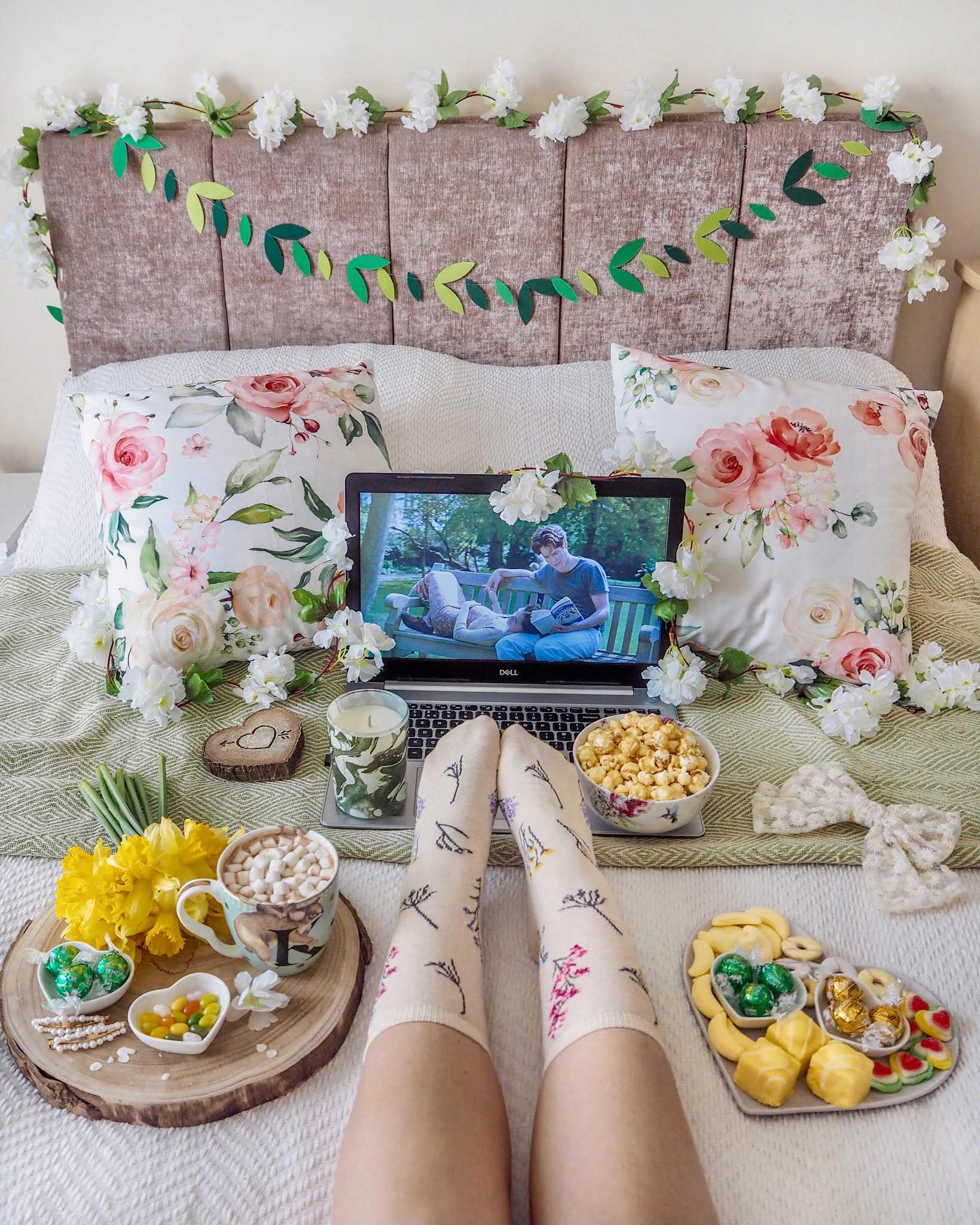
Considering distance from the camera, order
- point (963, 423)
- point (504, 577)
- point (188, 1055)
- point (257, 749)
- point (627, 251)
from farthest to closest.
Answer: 1. point (963, 423)
2. point (627, 251)
3. point (504, 577)
4. point (257, 749)
5. point (188, 1055)

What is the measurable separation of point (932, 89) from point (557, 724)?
1.44 m

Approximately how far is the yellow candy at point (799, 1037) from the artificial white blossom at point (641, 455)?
78cm

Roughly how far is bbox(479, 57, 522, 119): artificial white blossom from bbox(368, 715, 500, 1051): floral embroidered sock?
117cm

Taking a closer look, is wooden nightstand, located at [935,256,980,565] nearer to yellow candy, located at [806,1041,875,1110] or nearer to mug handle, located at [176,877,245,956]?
yellow candy, located at [806,1041,875,1110]

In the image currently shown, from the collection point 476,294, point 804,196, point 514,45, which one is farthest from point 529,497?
point 514,45

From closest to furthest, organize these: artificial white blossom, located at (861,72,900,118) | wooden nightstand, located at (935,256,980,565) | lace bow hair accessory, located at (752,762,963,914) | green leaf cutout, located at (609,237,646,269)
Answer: lace bow hair accessory, located at (752,762,963,914)
artificial white blossom, located at (861,72,900,118)
green leaf cutout, located at (609,237,646,269)
wooden nightstand, located at (935,256,980,565)

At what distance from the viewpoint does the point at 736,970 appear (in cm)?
93

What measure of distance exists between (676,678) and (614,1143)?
2.38 feet

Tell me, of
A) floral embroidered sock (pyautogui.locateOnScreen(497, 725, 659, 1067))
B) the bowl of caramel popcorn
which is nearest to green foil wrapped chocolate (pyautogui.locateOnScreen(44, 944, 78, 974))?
floral embroidered sock (pyautogui.locateOnScreen(497, 725, 659, 1067))

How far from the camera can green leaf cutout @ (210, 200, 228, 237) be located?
1762 mm

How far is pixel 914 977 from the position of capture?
97 cm

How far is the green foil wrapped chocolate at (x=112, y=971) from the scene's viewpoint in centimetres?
86

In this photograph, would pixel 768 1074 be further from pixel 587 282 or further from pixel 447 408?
pixel 587 282

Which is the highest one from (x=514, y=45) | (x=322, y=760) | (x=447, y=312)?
(x=514, y=45)
